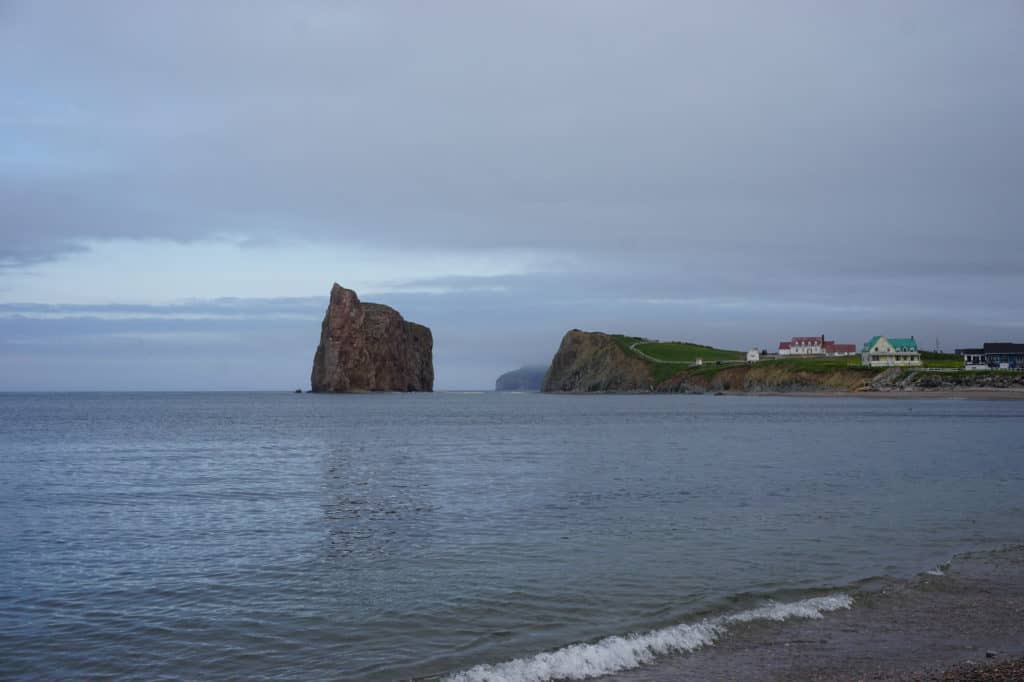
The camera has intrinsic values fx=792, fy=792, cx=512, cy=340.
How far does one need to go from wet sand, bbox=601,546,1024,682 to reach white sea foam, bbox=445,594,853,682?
0.32 m

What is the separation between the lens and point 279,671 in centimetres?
1436

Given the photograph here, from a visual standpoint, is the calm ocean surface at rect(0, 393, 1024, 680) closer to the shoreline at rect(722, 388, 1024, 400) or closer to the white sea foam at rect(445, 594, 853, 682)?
the white sea foam at rect(445, 594, 853, 682)

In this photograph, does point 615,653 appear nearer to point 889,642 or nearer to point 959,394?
point 889,642

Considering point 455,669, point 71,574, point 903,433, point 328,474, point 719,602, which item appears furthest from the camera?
point 903,433

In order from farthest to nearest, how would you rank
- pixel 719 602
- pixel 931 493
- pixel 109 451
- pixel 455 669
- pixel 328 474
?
1. pixel 109 451
2. pixel 328 474
3. pixel 931 493
4. pixel 719 602
5. pixel 455 669

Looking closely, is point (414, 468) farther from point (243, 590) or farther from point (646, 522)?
point (243, 590)

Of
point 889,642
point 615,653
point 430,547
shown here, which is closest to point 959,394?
point 430,547

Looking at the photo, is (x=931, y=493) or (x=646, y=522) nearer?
(x=646, y=522)

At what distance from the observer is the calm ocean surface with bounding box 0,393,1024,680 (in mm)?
16031

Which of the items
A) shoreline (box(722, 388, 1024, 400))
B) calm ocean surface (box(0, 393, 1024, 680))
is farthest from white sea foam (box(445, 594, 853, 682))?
shoreline (box(722, 388, 1024, 400))

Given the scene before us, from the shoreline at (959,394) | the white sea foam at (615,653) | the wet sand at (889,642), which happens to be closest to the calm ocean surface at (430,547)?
the white sea foam at (615,653)

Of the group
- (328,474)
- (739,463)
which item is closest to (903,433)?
(739,463)

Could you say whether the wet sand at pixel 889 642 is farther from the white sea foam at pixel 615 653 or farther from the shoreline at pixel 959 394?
the shoreline at pixel 959 394

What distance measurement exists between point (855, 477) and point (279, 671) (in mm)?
36149
